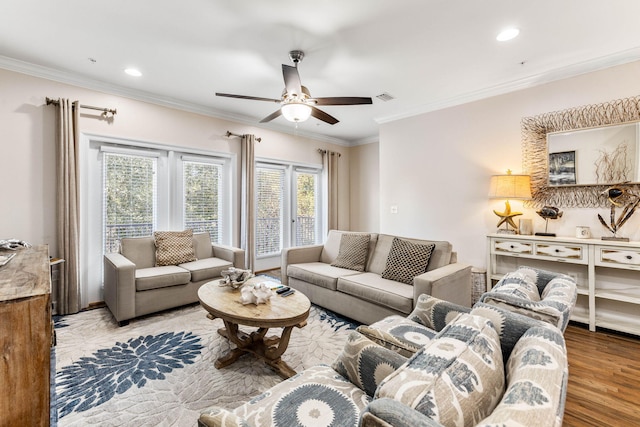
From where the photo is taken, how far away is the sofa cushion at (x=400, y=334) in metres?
1.26

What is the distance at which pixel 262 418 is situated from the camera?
109 centimetres

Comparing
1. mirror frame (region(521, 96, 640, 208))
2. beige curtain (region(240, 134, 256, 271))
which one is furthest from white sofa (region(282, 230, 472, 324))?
mirror frame (region(521, 96, 640, 208))

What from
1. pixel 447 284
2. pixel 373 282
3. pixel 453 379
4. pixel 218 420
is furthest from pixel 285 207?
pixel 453 379

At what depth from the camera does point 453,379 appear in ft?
2.48

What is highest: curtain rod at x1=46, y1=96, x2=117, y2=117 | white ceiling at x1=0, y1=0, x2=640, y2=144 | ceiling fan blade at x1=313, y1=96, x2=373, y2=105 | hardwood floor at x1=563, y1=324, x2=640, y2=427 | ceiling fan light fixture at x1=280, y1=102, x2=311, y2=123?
white ceiling at x1=0, y1=0, x2=640, y2=144

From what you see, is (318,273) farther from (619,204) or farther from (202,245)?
(619,204)

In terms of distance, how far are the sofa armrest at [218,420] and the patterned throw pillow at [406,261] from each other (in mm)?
2301

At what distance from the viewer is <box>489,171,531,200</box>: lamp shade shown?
10.6 ft

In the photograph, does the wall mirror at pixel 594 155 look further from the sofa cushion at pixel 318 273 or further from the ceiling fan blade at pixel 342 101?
the sofa cushion at pixel 318 273

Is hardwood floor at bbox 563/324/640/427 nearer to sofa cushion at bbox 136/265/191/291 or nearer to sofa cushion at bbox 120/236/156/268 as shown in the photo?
sofa cushion at bbox 136/265/191/291

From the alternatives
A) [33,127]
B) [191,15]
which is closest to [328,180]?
[191,15]

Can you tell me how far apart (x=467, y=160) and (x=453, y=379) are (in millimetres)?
3726

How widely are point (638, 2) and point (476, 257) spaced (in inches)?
107

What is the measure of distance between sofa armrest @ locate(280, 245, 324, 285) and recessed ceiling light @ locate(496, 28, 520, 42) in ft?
10.1
